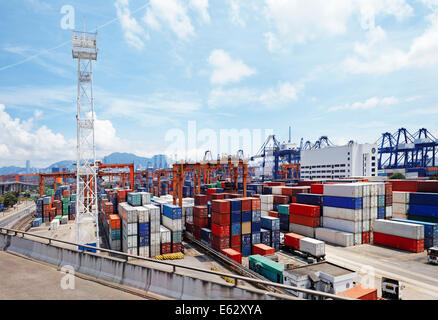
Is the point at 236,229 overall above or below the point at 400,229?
above

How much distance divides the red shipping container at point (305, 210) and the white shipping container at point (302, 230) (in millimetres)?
1933

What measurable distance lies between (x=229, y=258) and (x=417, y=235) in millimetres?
22174

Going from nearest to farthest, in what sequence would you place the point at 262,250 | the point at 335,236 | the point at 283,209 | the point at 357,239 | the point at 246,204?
the point at 262,250 → the point at 246,204 → the point at 357,239 → the point at 335,236 → the point at 283,209

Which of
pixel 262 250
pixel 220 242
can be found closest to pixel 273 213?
pixel 262 250

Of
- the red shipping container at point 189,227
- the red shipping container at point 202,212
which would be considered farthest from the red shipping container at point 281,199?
the red shipping container at point 189,227

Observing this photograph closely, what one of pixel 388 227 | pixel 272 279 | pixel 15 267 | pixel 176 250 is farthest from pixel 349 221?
pixel 15 267

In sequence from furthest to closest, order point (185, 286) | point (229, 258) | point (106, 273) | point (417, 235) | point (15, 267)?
point (417, 235)
point (229, 258)
point (15, 267)
point (106, 273)
point (185, 286)

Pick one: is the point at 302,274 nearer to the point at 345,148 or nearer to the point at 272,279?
the point at 272,279

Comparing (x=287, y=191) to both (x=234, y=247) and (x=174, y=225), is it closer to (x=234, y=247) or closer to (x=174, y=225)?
(x=234, y=247)

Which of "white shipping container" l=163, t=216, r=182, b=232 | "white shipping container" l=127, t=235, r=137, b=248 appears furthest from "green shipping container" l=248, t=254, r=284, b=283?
"white shipping container" l=127, t=235, r=137, b=248

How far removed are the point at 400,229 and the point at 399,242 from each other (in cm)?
160

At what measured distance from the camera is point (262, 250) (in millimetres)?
25859
